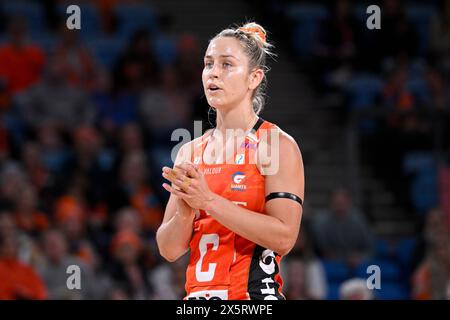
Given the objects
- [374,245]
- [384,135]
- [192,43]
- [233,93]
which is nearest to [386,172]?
[384,135]

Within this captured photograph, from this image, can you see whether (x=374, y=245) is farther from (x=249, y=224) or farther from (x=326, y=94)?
(x=249, y=224)

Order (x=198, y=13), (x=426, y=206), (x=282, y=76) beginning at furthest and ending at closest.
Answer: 1. (x=198, y=13)
2. (x=282, y=76)
3. (x=426, y=206)

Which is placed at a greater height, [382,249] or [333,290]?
[382,249]

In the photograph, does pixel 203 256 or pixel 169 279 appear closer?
pixel 203 256

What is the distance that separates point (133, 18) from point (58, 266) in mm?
4095

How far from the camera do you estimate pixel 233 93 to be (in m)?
3.15

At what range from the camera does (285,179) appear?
9.96 ft

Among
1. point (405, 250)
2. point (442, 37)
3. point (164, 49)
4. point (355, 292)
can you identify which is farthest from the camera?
point (442, 37)

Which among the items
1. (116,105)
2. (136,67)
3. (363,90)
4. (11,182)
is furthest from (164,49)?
(11,182)

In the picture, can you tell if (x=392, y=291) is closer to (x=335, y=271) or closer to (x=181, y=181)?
(x=335, y=271)

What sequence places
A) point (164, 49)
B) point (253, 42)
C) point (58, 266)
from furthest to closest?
point (164, 49) < point (58, 266) < point (253, 42)

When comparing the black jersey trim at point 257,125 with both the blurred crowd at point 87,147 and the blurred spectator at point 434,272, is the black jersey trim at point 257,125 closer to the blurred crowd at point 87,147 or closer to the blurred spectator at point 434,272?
the blurred crowd at point 87,147
